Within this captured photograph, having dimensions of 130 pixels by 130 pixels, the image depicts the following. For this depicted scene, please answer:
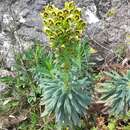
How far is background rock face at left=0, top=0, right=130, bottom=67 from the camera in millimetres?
5281

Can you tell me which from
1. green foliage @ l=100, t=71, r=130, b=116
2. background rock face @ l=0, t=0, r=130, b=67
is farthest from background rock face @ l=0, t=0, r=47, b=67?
green foliage @ l=100, t=71, r=130, b=116

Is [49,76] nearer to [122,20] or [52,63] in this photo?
[52,63]

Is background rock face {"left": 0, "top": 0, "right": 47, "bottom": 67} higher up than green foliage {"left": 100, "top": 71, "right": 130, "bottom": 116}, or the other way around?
background rock face {"left": 0, "top": 0, "right": 47, "bottom": 67}

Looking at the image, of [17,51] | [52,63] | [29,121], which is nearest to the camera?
[52,63]

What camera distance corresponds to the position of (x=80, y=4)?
5.43 m

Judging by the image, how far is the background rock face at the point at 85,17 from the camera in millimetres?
5281

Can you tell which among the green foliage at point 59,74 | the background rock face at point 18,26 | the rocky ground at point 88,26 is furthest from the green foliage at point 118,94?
the background rock face at point 18,26

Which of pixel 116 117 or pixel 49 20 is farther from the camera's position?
pixel 116 117

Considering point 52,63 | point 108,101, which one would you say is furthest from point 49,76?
point 108,101

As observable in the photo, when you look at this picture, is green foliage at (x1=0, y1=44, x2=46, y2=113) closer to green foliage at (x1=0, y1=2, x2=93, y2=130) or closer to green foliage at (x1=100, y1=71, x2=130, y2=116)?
→ green foliage at (x1=0, y1=2, x2=93, y2=130)

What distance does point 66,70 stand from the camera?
3.83 meters

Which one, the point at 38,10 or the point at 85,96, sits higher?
the point at 38,10

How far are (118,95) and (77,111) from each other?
445 millimetres

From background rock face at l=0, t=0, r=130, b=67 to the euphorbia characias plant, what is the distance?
891 millimetres
